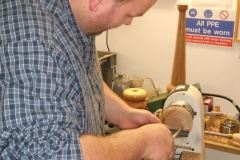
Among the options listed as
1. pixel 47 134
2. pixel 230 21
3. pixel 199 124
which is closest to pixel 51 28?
pixel 47 134

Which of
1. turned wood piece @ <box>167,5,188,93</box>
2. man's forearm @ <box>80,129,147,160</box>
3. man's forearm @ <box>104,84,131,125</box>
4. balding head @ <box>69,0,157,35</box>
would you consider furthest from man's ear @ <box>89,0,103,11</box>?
turned wood piece @ <box>167,5,188,93</box>

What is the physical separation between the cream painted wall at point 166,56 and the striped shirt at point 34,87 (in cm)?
103

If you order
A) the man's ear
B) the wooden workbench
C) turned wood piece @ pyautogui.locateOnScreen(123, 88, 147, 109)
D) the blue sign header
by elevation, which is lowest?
the wooden workbench

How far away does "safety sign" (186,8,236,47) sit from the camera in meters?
1.42

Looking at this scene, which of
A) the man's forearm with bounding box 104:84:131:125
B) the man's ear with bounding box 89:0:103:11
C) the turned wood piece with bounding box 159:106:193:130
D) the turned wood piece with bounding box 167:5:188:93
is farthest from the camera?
the turned wood piece with bounding box 167:5:188:93

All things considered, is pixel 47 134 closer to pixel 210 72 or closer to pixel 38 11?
pixel 38 11

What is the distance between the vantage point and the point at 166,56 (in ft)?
5.32

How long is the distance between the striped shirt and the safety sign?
99 cm

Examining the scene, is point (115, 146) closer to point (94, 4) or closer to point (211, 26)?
point (94, 4)

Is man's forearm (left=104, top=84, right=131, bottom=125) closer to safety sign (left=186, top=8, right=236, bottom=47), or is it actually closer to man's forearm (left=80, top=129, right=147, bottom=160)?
man's forearm (left=80, top=129, right=147, bottom=160)

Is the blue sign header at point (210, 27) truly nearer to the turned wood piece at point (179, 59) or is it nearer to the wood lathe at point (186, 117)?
the turned wood piece at point (179, 59)

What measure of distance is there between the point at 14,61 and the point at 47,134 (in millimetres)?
128

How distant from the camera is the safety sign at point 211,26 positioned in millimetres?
1420

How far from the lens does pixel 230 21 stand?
55.6 inches
